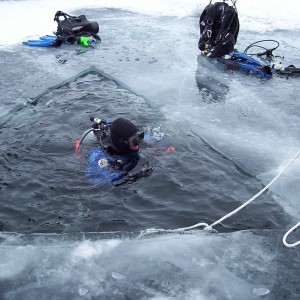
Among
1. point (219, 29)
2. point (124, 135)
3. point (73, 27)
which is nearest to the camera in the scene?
point (124, 135)

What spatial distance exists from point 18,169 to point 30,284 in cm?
202

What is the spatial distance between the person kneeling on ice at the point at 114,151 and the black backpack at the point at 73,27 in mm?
5579

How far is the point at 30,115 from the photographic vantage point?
5.84 m

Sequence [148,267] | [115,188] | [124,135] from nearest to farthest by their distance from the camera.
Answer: [148,267] < [124,135] < [115,188]

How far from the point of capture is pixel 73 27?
31.2 ft

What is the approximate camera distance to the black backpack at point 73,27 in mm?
9367

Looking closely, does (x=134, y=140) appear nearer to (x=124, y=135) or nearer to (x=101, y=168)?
(x=124, y=135)

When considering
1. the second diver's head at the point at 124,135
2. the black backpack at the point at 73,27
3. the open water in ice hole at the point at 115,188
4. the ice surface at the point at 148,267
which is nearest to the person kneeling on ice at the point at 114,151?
the second diver's head at the point at 124,135

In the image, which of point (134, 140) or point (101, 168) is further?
point (101, 168)

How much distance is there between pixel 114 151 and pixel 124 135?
396mm

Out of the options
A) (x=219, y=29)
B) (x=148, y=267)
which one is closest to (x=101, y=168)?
(x=148, y=267)

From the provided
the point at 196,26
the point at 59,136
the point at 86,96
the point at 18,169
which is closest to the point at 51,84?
the point at 86,96

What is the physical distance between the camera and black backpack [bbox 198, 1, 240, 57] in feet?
27.0

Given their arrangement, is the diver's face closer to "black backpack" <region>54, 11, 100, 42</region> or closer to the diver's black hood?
the diver's black hood
